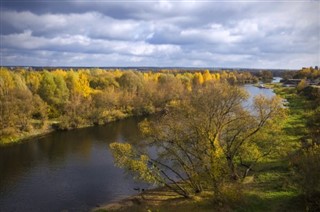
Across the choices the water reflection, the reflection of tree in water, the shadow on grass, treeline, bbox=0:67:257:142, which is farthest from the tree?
treeline, bbox=0:67:257:142

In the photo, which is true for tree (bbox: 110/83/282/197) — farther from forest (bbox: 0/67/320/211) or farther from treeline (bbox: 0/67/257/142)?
treeline (bbox: 0/67/257/142)

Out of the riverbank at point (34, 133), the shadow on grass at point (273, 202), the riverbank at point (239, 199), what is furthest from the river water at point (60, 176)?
the shadow on grass at point (273, 202)

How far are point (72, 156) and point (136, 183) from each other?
52.2 feet

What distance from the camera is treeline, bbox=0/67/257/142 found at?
64812 millimetres

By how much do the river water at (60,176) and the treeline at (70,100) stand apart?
22.6 feet

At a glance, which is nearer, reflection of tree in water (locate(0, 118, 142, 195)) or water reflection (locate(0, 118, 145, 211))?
water reflection (locate(0, 118, 145, 211))


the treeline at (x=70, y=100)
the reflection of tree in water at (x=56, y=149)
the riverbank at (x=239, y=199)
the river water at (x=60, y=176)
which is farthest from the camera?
the treeline at (x=70, y=100)

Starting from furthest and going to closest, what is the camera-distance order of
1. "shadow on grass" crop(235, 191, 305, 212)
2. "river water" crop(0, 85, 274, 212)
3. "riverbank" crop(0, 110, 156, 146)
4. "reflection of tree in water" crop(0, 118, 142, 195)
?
"riverbank" crop(0, 110, 156, 146)
"reflection of tree in water" crop(0, 118, 142, 195)
"river water" crop(0, 85, 274, 212)
"shadow on grass" crop(235, 191, 305, 212)

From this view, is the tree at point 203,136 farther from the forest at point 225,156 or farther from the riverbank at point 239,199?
the riverbank at point 239,199

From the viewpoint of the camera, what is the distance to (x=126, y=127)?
2968 inches

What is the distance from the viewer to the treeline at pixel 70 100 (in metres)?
64.8

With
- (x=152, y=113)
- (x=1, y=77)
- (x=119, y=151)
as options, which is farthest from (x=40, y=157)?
(x=152, y=113)

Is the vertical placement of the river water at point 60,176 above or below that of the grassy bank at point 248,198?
below

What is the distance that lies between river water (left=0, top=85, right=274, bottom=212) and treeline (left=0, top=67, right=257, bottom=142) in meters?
6.89
